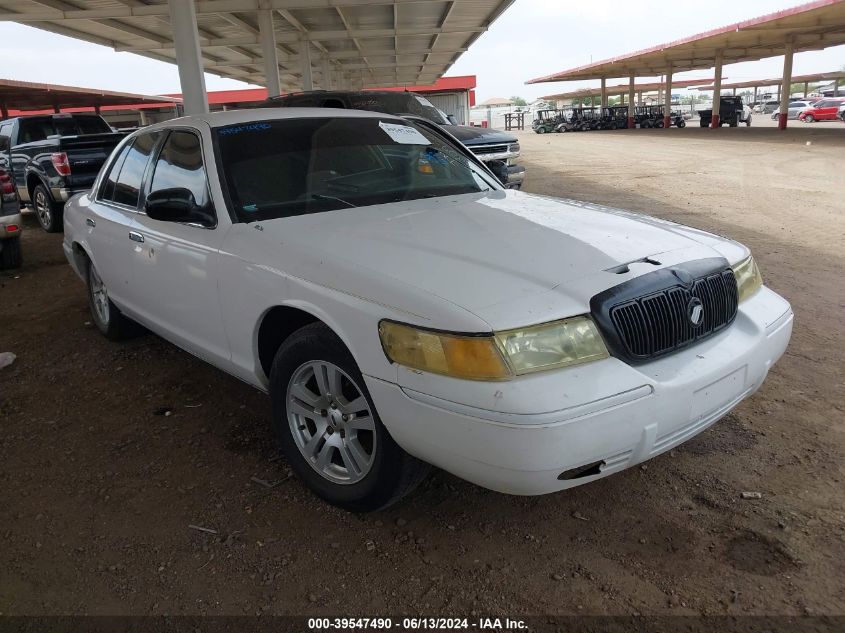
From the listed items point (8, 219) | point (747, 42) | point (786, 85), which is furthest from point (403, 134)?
point (747, 42)

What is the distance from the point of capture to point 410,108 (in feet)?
35.4

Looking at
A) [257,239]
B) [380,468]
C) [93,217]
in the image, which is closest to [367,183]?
[257,239]

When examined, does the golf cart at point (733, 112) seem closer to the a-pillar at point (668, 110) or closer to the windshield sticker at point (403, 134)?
the a-pillar at point (668, 110)

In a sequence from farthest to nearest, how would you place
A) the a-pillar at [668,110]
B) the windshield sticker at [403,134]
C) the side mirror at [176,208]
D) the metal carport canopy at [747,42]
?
1. the a-pillar at [668,110]
2. the metal carport canopy at [747,42]
3. the windshield sticker at [403,134]
4. the side mirror at [176,208]

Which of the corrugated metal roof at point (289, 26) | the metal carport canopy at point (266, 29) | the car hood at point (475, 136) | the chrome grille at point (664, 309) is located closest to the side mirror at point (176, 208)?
the chrome grille at point (664, 309)

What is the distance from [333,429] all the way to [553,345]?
3.41ft

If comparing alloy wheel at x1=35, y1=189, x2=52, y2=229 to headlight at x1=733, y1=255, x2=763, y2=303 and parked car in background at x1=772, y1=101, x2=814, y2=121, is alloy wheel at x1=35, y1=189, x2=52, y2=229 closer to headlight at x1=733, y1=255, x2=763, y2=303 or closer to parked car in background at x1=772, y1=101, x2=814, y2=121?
headlight at x1=733, y1=255, x2=763, y2=303

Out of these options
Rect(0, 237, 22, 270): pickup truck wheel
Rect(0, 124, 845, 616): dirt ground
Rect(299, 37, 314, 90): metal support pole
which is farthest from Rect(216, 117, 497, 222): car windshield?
Rect(299, 37, 314, 90): metal support pole

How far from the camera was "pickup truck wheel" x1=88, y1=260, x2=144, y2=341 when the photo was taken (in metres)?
4.68

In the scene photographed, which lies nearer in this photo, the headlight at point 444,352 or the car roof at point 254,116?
the headlight at point 444,352

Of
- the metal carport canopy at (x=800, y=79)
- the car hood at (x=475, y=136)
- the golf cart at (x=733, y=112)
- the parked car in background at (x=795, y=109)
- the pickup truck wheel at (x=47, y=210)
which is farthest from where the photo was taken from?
the metal carport canopy at (x=800, y=79)

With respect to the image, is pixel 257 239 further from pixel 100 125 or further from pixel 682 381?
pixel 100 125

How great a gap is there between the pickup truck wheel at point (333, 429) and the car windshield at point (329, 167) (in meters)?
0.81

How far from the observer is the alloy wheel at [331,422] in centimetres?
253
